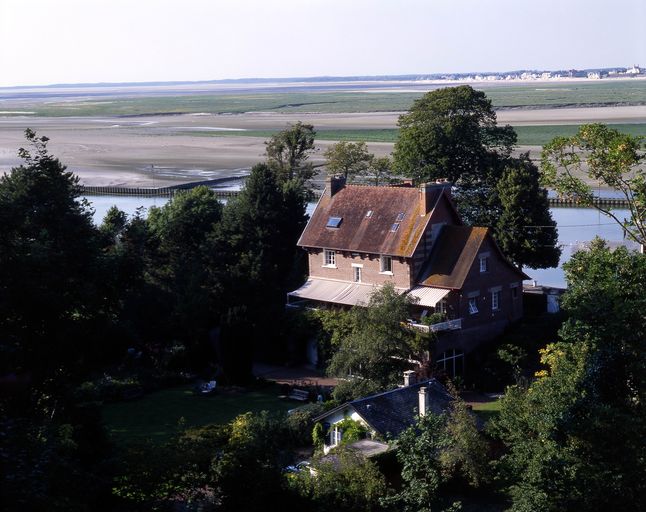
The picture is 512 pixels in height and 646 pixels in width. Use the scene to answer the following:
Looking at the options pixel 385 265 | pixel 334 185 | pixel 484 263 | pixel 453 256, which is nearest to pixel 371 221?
pixel 385 265

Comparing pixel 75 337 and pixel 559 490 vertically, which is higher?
pixel 75 337

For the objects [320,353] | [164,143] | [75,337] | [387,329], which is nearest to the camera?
[75,337]

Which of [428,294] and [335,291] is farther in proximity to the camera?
[335,291]

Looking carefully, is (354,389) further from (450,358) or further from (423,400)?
(450,358)

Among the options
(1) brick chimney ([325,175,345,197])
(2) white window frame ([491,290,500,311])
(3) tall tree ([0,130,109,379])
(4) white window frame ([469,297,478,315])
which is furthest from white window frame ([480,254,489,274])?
(3) tall tree ([0,130,109,379])

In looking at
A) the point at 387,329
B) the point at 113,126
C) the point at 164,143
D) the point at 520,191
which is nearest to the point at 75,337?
the point at 387,329

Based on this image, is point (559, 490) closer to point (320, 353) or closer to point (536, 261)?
point (320, 353)

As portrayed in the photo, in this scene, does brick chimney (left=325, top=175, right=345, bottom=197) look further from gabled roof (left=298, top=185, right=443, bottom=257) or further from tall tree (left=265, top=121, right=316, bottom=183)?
tall tree (left=265, top=121, right=316, bottom=183)
